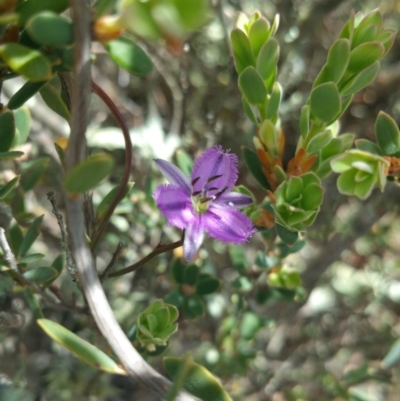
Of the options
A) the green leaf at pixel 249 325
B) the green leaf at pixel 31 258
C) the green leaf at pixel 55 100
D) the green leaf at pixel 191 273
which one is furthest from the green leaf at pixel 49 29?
the green leaf at pixel 249 325

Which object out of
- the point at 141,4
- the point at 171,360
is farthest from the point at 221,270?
the point at 141,4

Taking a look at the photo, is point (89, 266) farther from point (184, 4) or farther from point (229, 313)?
point (229, 313)

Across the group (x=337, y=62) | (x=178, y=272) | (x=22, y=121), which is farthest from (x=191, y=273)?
(x=337, y=62)

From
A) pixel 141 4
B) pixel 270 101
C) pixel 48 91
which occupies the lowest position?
pixel 270 101

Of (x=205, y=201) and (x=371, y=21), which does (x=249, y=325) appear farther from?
(x=371, y=21)

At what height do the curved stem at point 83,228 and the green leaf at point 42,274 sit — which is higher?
the curved stem at point 83,228

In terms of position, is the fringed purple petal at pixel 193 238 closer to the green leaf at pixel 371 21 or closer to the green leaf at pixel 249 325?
the green leaf at pixel 371 21
